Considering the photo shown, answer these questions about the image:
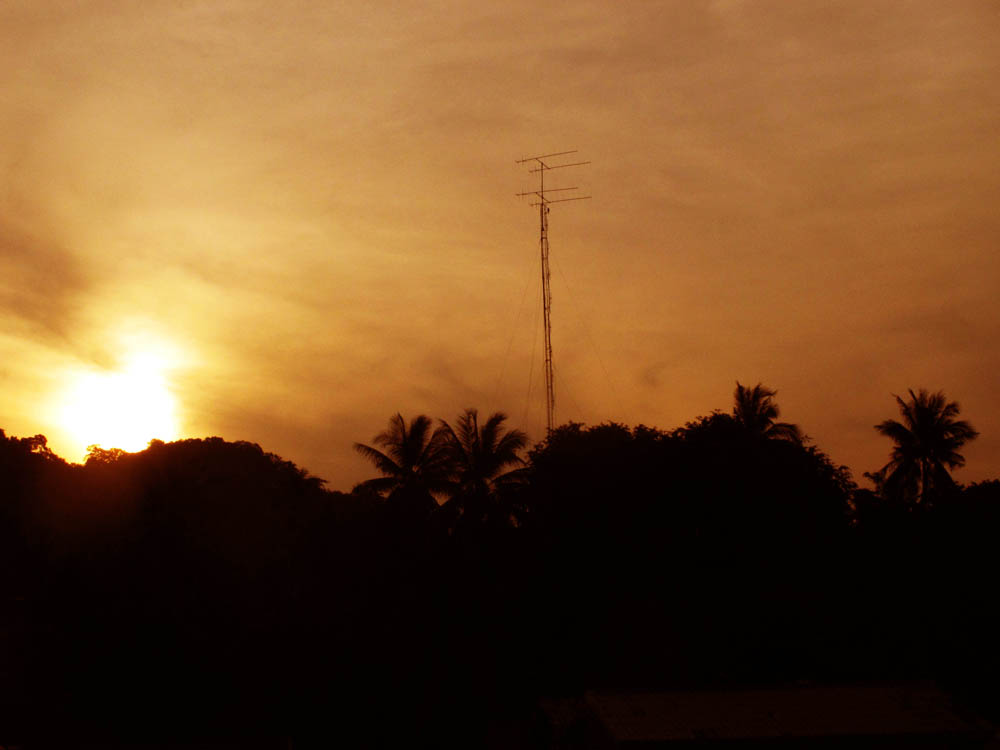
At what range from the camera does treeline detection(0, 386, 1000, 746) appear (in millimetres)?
30906

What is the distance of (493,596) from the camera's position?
1359 inches

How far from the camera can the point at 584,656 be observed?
32.7 m

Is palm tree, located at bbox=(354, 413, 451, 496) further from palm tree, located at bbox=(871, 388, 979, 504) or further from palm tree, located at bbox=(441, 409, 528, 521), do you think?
palm tree, located at bbox=(871, 388, 979, 504)

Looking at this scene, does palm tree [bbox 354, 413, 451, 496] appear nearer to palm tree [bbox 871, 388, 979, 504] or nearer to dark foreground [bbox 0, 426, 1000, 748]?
dark foreground [bbox 0, 426, 1000, 748]

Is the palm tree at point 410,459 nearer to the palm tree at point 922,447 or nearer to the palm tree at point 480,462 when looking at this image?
the palm tree at point 480,462

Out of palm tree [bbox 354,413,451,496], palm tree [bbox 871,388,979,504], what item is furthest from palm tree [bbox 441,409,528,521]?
palm tree [bbox 871,388,979,504]

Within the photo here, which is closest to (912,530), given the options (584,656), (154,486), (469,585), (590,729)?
(584,656)

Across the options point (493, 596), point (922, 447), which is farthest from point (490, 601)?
point (922, 447)

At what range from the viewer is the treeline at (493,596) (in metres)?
30.9

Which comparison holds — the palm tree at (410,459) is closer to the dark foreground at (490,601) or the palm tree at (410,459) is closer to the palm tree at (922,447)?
the dark foreground at (490,601)

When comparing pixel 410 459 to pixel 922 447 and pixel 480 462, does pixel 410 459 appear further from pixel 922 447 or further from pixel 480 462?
pixel 922 447

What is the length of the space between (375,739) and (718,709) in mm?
11690

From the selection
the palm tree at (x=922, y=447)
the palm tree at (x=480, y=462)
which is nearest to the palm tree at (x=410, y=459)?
the palm tree at (x=480, y=462)

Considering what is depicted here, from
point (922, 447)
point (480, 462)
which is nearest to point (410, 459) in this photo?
point (480, 462)
